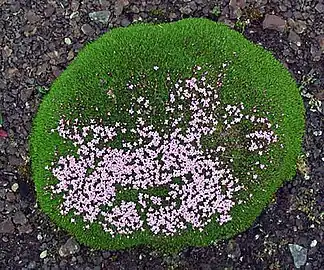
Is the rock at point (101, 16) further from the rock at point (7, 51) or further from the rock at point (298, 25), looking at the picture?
the rock at point (298, 25)

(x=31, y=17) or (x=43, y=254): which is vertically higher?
(x=31, y=17)

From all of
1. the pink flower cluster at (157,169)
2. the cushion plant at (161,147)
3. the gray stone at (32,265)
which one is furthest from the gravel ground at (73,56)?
the pink flower cluster at (157,169)

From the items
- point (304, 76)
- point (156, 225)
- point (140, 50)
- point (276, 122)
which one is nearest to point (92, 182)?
point (156, 225)

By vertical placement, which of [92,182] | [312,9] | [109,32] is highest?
[312,9]

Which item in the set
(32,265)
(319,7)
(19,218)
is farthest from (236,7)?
(32,265)

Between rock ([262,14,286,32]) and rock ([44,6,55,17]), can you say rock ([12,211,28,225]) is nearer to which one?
rock ([44,6,55,17])

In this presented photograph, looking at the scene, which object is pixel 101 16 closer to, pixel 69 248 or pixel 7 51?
pixel 7 51

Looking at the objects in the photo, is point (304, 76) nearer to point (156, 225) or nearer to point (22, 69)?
point (156, 225)
